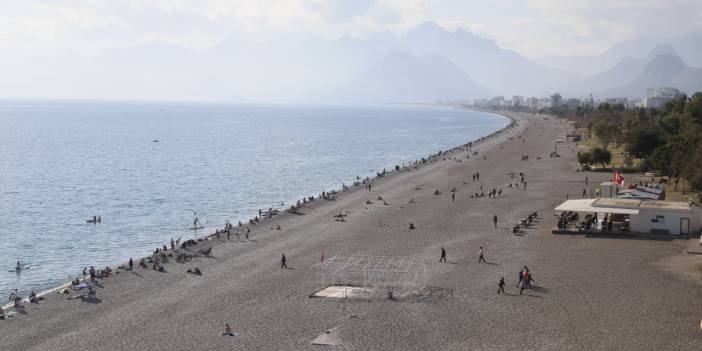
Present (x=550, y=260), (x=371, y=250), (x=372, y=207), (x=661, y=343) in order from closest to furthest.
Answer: (x=661, y=343), (x=550, y=260), (x=371, y=250), (x=372, y=207)

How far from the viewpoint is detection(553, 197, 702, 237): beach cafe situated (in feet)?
114

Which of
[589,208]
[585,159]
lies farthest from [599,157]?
[589,208]

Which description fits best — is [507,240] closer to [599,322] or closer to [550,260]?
[550,260]

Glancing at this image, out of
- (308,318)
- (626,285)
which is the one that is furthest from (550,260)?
(308,318)

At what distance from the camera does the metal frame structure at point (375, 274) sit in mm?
26750

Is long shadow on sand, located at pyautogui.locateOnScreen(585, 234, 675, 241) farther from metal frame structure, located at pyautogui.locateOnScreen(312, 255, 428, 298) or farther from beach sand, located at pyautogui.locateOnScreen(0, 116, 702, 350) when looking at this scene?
metal frame structure, located at pyautogui.locateOnScreen(312, 255, 428, 298)

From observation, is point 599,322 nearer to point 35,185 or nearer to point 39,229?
point 39,229

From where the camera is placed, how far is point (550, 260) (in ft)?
101

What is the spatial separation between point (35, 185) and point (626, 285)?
57591mm

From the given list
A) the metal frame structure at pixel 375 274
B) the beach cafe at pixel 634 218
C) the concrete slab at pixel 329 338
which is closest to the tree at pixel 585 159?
the beach cafe at pixel 634 218

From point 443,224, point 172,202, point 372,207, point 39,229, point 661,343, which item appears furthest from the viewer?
point 172,202

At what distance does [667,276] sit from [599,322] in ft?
22.0

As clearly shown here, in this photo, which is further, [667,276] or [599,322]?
[667,276]

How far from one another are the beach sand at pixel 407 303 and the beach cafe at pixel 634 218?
3.90 ft
